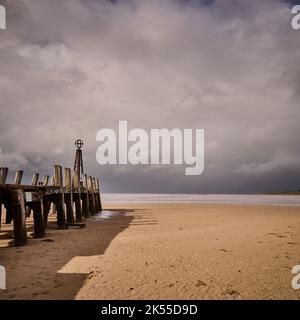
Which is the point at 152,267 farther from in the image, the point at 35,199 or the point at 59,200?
the point at 59,200

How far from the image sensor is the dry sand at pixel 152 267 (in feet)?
15.1

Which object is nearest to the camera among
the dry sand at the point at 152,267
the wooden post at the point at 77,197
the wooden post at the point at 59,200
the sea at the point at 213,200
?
the dry sand at the point at 152,267

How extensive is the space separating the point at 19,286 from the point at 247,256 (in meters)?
4.87

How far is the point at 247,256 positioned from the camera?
22.7ft

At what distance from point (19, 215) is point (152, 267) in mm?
4036

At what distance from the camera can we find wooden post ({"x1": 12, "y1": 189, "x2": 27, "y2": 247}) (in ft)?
25.7

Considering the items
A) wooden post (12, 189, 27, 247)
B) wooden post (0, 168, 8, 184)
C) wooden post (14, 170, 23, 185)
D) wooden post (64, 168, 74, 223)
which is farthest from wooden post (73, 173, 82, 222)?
wooden post (12, 189, 27, 247)

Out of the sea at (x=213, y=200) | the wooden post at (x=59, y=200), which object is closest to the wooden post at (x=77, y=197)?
the wooden post at (x=59, y=200)

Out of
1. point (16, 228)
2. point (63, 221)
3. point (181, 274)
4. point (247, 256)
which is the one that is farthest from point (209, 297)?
point (63, 221)

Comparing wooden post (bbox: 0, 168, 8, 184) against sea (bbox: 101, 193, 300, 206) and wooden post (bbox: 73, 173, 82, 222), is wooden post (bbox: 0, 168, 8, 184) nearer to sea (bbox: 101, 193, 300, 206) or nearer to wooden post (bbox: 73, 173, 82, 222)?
wooden post (bbox: 73, 173, 82, 222)

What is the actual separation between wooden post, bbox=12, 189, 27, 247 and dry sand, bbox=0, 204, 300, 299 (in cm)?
29

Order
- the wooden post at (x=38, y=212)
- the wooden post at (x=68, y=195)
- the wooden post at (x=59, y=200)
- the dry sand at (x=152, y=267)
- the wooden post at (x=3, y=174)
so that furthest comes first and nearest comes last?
the wooden post at (x=68, y=195), the wooden post at (x=59, y=200), the wooden post at (x=3, y=174), the wooden post at (x=38, y=212), the dry sand at (x=152, y=267)

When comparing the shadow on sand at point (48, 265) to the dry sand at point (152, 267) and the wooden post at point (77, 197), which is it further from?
the wooden post at point (77, 197)

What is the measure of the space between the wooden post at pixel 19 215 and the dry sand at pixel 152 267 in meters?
0.29
